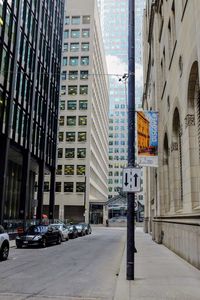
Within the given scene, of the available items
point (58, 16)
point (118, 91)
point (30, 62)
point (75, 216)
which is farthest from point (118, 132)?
point (30, 62)

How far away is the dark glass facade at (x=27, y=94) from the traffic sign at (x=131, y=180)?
20.6 m

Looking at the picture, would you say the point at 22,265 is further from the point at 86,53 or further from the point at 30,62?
the point at 86,53

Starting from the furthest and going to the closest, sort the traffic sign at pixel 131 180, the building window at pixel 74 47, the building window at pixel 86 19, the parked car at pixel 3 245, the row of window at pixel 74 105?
the building window at pixel 86 19, the building window at pixel 74 47, the row of window at pixel 74 105, the parked car at pixel 3 245, the traffic sign at pixel 131 180

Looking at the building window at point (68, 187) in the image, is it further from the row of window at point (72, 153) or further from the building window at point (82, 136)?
the building window at point (82, 136)

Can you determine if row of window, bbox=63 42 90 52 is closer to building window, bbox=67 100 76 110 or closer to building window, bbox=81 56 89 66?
building window, bbox=81 56 89 66

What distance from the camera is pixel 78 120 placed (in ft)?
261

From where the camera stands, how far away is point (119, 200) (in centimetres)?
8169

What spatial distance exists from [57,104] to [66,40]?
132 feet

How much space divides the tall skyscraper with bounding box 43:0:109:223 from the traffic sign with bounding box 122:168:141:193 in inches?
2257

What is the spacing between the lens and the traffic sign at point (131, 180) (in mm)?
10383

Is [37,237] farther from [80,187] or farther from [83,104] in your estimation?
[83,104]

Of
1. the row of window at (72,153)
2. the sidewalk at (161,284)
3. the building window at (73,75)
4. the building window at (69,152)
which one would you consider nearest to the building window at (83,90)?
the building window at (73,75)

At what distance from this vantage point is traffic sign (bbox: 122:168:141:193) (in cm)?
1038

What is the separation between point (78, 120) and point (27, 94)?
4241 cm
